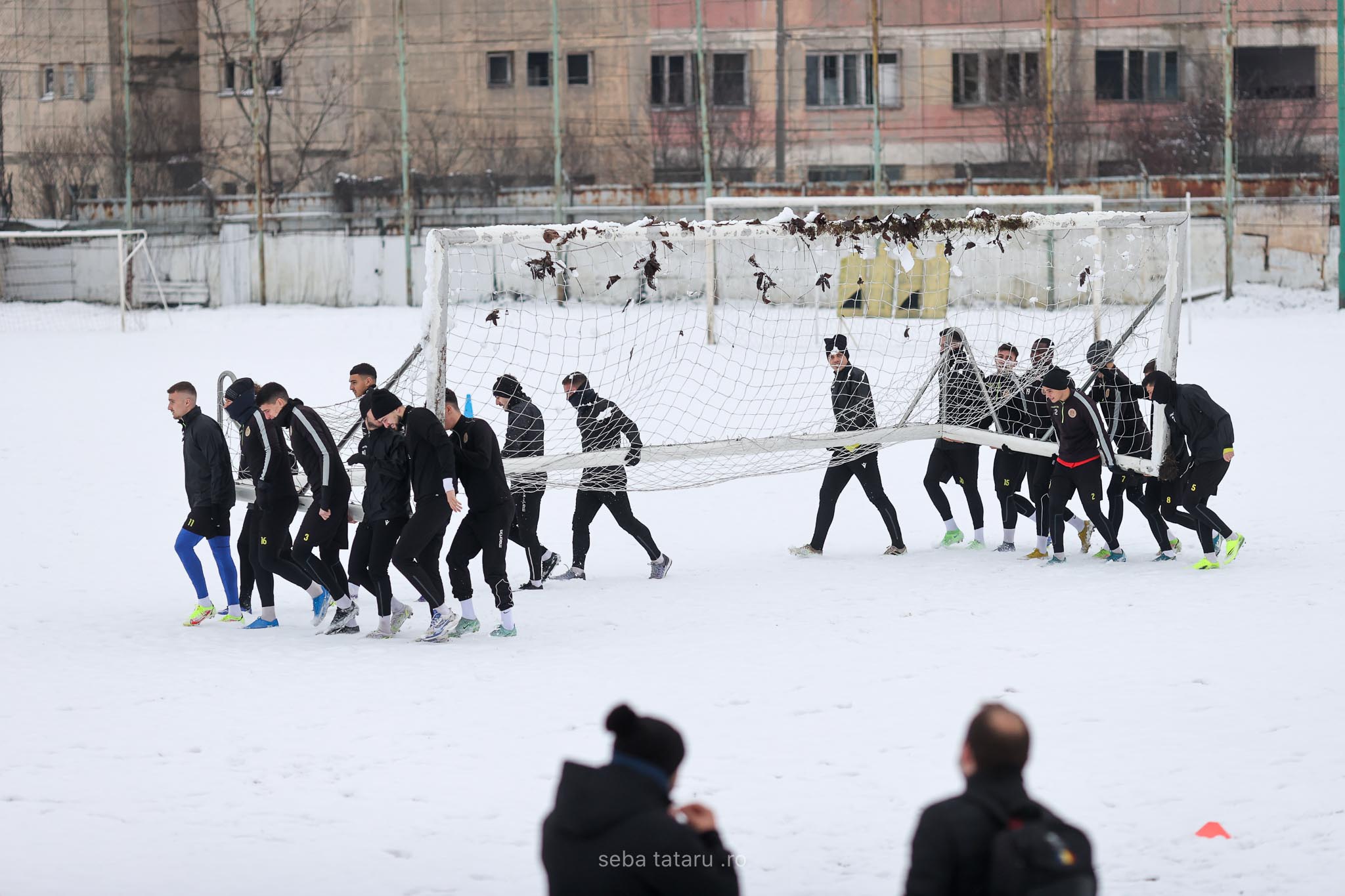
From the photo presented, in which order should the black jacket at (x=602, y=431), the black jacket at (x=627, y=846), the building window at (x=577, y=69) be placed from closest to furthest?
1. the black jacket at (x=627, y=846)
2. the black jacket at (x=602, y=431)
3. the building window at (x=577, y=69)

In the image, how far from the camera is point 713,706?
7.05m

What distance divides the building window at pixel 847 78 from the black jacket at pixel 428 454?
2221cm

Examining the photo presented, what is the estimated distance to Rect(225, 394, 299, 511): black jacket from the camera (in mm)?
8492

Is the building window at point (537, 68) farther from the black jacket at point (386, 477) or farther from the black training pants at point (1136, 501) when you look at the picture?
the black jacket at point (386, 477)

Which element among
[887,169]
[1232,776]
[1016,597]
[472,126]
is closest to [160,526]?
[1016,597]

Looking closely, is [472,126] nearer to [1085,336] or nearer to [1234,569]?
[1085,336]

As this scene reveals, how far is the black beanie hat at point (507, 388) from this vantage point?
9.43 metres

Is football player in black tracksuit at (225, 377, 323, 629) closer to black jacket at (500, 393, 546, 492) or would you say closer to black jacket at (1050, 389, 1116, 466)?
black jacket at (500, 393, 546, 492)

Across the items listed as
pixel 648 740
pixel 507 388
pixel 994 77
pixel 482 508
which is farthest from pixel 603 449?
pixel 994 77

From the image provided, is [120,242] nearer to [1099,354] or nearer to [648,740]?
[1099,354]

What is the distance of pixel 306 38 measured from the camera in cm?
3092

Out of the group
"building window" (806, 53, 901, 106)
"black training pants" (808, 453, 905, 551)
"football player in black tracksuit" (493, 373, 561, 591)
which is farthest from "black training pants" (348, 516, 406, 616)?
"building window" (806, 53, 901, 106)

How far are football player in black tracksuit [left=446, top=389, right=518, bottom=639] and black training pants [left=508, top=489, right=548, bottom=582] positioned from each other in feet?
4.56

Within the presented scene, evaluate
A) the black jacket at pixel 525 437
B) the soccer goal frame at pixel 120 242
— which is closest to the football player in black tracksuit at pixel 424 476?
the black jacket at pixel 525 437
